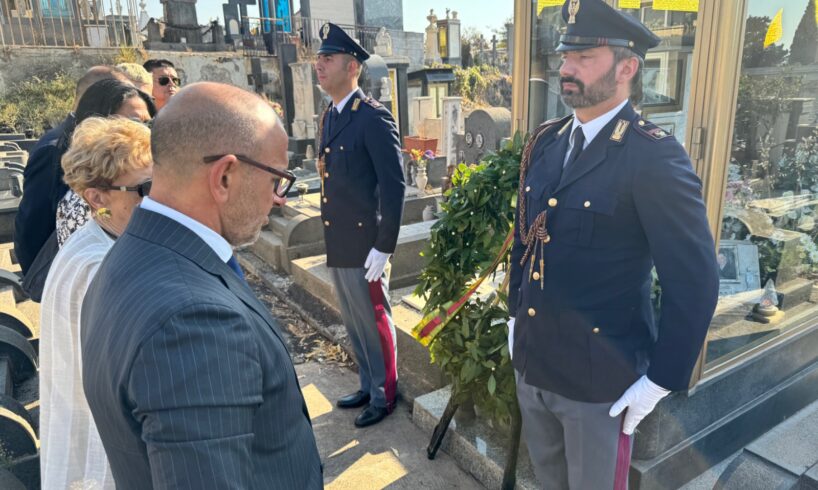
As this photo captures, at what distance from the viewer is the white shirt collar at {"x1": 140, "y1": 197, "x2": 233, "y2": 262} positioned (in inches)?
42.7

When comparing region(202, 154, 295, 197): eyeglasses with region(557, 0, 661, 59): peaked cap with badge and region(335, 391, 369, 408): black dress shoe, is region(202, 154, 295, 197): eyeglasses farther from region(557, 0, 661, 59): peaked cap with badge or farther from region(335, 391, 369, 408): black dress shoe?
region(335, 391, 369, 408): black dress shoe

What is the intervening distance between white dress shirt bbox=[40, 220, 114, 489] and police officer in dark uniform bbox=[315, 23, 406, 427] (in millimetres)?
1740

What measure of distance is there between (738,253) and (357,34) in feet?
70.8

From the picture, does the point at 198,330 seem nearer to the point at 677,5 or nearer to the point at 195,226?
the point at 195,226

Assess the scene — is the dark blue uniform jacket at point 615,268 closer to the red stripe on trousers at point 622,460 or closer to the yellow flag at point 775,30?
the red stripe on trousers at point 622,460

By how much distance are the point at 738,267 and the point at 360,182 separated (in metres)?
2.12

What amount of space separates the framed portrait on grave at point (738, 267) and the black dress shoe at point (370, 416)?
2041 mm

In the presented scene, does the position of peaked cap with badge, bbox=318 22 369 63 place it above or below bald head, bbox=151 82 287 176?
above

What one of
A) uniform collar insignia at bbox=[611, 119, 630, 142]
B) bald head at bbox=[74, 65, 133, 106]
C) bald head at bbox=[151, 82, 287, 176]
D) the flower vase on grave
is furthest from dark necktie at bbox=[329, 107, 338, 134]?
the flower vase on grave

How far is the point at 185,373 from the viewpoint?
87 centimetres

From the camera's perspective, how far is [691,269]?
1.64 m

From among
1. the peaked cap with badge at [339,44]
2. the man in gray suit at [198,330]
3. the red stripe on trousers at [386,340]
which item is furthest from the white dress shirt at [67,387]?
the peaked cap with badge at [339,44]

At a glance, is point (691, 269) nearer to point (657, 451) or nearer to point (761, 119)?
point (657, 451)

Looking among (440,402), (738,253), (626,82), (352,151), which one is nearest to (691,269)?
(626,82)
